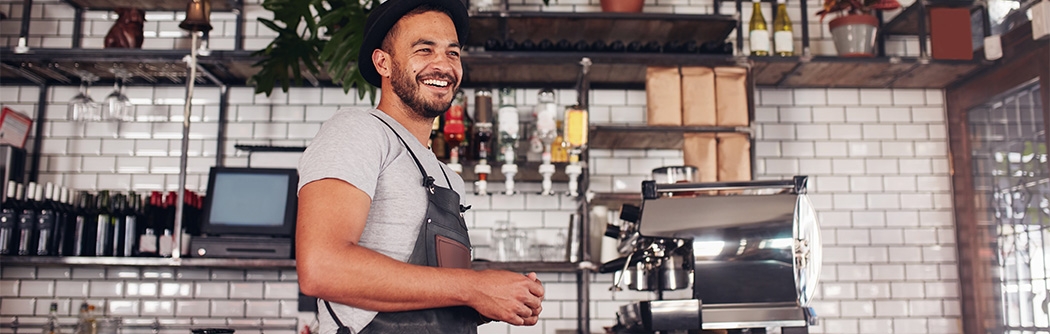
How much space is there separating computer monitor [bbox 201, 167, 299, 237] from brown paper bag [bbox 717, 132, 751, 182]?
80.3 inches

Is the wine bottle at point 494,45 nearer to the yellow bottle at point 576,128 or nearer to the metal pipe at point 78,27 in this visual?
the yellow bottle at point 576,128

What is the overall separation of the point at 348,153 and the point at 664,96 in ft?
9.59

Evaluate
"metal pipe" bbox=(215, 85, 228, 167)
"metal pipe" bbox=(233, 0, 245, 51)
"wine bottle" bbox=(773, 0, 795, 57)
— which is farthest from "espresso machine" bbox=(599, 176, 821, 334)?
"metal pipe" bbox=(233, 0, 245, 51)

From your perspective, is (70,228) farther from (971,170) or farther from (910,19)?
(971,170)

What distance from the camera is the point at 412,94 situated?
64.7 inches

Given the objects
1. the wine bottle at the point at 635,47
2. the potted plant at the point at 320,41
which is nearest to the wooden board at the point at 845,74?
the wine bottle at the point at 635,47

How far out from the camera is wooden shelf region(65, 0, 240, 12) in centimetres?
457

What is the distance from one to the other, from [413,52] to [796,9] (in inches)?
144

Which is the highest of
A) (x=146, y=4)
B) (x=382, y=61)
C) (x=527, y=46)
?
(x=146, y=4)

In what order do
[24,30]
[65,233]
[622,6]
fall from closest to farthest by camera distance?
[65,233]
[622,6]
[24,30]

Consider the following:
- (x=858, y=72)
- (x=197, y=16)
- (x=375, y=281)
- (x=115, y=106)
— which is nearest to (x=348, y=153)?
(x=375, y=281)

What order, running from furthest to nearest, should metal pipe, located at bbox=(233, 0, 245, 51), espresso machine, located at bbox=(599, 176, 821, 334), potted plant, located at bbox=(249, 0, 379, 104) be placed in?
metal pipe, located at bbox=(233, 0, 245, 51)
potted plant, located at bbox=(249, 0, 379, 104)
espresso machine, located at bbox=(599, 176, 821, 334)

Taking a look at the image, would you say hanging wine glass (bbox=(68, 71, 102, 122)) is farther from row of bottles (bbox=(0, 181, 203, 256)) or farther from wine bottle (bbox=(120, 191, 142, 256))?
wine bottle (bbox=(120, 191, 142, 256))

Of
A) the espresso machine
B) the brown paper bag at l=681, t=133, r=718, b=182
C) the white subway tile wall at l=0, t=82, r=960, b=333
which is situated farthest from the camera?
the white subway tile wall at l=0, t=82, r=960, b=333
